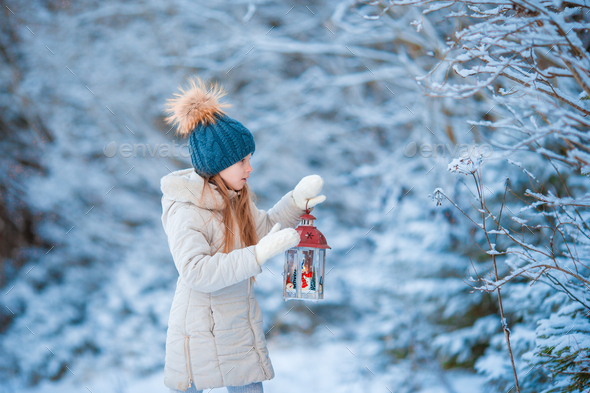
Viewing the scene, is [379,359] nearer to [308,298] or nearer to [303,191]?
[308,298]

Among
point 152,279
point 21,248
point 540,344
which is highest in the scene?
point 21,248

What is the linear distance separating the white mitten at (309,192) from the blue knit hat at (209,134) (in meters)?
0.26

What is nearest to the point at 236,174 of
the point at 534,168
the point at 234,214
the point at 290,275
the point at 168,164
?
the point at 234,214

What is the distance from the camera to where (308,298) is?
4.98 feet

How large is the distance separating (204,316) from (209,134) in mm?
661

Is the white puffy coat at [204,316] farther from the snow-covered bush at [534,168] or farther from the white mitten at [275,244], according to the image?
the snow-covered bush at [534,168]

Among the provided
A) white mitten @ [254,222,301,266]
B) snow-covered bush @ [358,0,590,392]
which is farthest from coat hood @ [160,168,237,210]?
snow-covered bush @ [358,0,590,392]

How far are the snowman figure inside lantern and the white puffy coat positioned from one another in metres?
0.18

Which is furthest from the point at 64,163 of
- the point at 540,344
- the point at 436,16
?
the point at 540,344

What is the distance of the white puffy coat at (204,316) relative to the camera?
4.51ft

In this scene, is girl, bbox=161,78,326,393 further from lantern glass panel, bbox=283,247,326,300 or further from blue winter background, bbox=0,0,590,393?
blue winter background, bbox=0,0,590,393

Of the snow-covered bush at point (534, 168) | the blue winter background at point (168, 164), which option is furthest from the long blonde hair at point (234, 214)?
the blue winter background at point (168, 164)

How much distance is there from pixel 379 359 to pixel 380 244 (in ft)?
2.77

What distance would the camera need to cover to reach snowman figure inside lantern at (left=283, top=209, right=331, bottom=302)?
4.98ft
